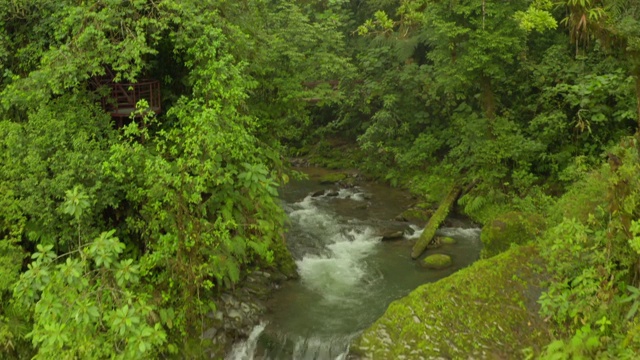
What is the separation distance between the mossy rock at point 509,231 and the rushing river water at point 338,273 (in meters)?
1.74

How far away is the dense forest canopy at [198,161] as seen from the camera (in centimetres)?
696

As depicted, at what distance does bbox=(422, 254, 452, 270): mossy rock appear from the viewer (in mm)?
13562

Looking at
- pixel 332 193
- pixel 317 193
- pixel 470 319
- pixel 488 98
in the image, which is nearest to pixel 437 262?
pixel 470 319

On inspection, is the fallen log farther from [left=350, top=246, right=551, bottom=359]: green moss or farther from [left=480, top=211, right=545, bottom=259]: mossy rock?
[left=350, top=246, right=551, bottom=359]: green moss

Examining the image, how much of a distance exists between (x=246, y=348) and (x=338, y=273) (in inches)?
167

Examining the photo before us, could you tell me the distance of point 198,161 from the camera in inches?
322

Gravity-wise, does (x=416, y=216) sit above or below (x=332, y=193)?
above

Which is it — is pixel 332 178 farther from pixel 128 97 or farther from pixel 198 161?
pixel 198 161

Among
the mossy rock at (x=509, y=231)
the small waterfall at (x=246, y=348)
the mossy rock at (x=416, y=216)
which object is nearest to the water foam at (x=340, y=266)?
the mossy rock at (x=416, y=216)

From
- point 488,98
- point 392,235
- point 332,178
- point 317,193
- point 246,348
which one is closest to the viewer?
point 246,348

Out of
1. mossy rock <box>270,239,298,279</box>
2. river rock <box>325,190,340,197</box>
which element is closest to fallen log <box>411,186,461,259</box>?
mossy rock <box>270,239,298,279</box>

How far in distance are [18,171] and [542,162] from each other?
51.3 feet

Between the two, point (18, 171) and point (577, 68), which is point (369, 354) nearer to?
point (18, 171)

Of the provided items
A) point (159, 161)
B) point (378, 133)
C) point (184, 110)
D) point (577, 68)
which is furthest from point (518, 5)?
point (159, 161)
